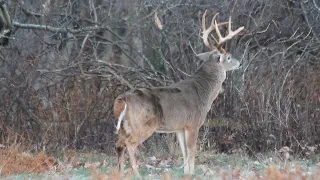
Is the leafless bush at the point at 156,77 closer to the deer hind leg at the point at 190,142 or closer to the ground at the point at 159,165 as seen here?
the ground at the point at 159,165

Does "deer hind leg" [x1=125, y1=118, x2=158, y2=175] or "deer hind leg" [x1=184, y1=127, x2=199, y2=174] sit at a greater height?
"deer hind leg" [x1=125, y1=118, x2=158, y2=175]

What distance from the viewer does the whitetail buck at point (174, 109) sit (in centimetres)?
1162

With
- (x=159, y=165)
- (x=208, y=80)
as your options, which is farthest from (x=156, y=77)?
(x=159, y=165)

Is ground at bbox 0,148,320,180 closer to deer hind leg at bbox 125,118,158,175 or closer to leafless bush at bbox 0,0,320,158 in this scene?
deer hind leg at bbox 125,118,158,175

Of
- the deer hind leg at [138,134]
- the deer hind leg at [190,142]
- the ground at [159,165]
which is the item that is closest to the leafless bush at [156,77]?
the ground at [159,165]

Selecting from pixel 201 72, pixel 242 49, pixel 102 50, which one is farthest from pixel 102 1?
pixel 201 72

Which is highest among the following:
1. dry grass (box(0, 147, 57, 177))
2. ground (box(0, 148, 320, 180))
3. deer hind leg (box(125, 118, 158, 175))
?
deer hind leg (box(125, 118, 158, 175))

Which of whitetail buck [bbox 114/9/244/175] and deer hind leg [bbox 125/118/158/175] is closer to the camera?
whitetail buck [bbox 114/9/244/175]

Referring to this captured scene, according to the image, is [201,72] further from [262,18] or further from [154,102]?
[262,18]

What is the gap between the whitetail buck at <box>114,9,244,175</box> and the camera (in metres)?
11.6

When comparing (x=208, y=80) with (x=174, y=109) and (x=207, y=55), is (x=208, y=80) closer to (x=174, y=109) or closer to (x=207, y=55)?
(x=207, y=55)

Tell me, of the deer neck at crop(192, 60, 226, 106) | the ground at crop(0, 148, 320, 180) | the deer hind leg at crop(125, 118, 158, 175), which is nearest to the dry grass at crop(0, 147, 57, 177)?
the ground at crop(0, 148, 320, 180)

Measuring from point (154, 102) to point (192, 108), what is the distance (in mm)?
881

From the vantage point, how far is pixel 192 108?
12.5 metres
